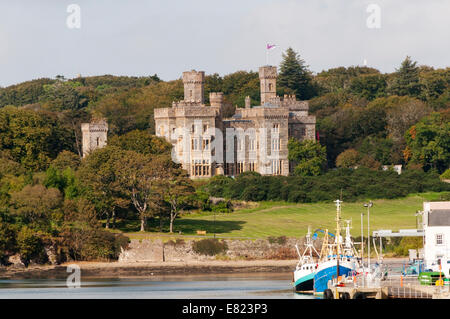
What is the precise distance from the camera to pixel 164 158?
100750 millimetres

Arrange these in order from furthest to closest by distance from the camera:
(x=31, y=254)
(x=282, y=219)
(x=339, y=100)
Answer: (x=339, y=100) < (x=282, y=219) < (x=31, y=254)

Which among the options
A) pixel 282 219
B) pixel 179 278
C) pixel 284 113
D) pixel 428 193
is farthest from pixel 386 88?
pixel 179 278

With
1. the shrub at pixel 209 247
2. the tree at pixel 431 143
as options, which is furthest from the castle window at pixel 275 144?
the shrub at pixel 209 247

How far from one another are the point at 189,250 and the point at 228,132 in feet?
118

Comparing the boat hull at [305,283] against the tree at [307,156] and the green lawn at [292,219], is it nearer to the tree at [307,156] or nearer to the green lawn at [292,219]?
the green lawn at [292,219]

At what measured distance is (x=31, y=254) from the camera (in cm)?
8888

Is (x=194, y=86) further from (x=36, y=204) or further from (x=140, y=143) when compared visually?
(x=36, y=204)

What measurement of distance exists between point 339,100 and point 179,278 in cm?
7425

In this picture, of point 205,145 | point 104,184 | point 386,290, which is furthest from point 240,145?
point 386,290

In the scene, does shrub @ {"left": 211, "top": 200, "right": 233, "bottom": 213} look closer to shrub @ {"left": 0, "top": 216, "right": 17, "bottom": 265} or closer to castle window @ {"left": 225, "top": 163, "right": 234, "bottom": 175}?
castle window @ {"left": 225, "top": 163, "right": 234, "bottom": 175}

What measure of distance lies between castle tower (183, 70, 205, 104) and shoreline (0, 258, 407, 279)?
1609 inches

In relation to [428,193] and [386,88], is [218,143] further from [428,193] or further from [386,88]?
[386,88]

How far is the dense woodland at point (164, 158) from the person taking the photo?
303ft

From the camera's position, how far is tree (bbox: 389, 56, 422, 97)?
155375mm
